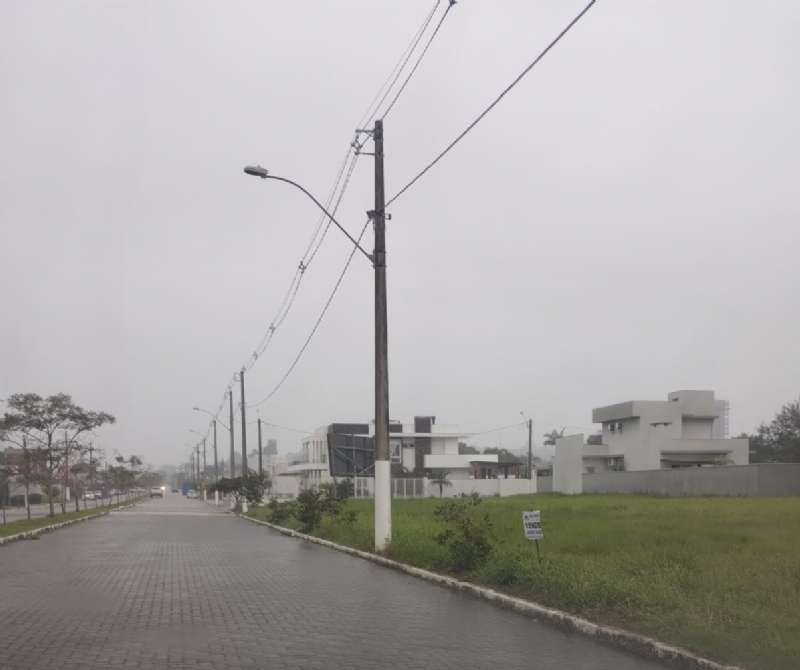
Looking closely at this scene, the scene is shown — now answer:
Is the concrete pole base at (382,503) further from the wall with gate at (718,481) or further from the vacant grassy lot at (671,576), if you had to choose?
the wall with gate at (718,481)

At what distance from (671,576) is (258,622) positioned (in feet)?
18.7

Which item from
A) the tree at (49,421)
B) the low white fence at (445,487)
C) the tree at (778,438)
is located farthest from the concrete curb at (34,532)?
the tree at (778,438)

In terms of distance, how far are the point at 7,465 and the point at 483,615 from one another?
33.5m

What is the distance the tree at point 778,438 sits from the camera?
81.4 meters

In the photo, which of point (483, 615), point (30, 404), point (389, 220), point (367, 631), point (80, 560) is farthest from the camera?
point (30, 404)

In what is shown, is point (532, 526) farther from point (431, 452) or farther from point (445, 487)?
point (431, 452)

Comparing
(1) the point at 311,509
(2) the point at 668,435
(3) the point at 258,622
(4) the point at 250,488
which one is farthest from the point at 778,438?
(3) the point at 258,622

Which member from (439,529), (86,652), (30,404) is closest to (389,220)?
(439,529)

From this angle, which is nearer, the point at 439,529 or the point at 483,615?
the point at 483,615

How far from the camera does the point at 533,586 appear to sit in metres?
12.0

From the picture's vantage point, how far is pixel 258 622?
32.9ft

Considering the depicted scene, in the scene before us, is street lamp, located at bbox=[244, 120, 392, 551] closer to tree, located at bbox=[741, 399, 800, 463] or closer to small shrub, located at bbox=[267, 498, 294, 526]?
small shrub, located at bbox=[267, 498, 294, 526]

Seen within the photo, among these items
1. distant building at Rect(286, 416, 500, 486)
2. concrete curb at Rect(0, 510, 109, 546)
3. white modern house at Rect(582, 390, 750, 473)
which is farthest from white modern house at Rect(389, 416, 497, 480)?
concrete curb at Rect(0, 510, 109, 546)

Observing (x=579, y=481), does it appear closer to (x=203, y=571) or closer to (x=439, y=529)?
(x=439, y=529)
